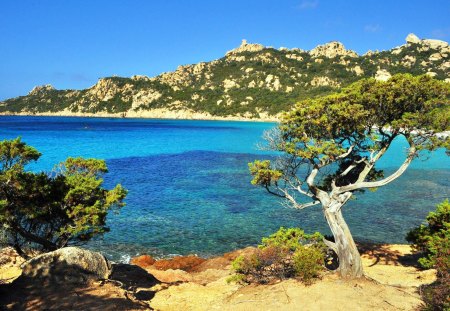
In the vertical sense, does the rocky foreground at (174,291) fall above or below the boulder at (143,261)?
above

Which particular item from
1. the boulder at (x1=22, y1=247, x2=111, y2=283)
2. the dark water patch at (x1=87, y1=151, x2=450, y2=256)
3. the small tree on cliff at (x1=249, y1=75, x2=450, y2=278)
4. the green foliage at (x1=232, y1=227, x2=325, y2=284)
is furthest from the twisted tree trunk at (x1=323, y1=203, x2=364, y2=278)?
the dark water patch at (x1=87, y1=151, x2=450, y2=256)

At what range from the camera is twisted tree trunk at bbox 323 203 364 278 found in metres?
12.6

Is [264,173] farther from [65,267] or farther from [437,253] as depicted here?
[65,267]

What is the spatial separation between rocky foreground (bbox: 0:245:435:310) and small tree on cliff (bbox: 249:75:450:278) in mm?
1748

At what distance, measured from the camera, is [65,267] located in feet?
36.4

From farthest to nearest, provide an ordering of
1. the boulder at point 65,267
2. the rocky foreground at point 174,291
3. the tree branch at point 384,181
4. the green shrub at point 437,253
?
the tree branch at point 384,181 < the boulder at point 65,267 < the rocky foreground at point 174,291 < the green shrub at point 437,253

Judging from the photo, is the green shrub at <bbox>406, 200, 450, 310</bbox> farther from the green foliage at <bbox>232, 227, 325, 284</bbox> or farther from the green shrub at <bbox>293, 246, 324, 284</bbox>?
the green foliage at <bbox>232, 227, 325, 284</bbox>

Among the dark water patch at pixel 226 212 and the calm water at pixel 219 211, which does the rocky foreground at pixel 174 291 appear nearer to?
the calm water at pixel 219 211

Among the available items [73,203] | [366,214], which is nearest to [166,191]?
[366,214]

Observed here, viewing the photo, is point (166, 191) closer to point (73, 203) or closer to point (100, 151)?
point (73, 203)

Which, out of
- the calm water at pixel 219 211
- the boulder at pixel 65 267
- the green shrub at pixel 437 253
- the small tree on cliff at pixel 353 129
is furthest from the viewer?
the calm water at pixel 219 211

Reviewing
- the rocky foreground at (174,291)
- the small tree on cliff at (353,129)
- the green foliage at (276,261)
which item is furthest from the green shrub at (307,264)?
the small tree on cliff at (353,129)

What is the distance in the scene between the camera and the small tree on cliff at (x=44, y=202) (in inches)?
475

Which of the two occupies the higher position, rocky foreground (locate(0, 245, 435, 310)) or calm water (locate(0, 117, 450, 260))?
rocky foreground (locate(0, 245, 435, 310))
